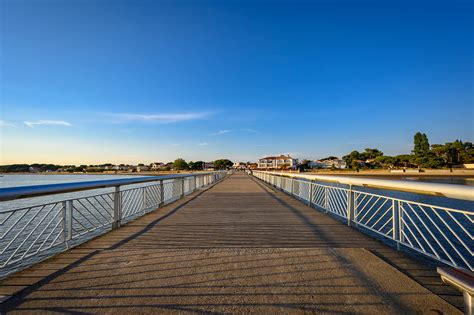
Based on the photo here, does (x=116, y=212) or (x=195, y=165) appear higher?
(x=195, y=165)

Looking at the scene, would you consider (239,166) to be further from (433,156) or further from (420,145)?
(433,156)

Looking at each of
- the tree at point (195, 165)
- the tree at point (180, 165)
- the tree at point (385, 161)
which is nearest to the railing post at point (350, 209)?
the tree at point (385, 161)

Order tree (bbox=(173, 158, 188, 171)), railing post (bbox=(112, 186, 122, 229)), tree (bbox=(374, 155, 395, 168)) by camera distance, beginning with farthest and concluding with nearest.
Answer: tree (bbox=(173, 158, 188, 171))
tree (bbox=(374, 155, 395, 168))
railing post (bbox=(112, 186, 122, 229))

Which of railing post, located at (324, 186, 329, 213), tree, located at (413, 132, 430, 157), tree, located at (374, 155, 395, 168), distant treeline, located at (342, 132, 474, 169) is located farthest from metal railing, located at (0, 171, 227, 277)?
tree, located at (374, 155, 395, 168)

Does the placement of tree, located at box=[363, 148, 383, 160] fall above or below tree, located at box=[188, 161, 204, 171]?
above

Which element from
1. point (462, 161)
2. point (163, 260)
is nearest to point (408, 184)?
point (163, 260)

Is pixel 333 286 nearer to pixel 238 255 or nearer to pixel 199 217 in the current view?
pixel 238 255

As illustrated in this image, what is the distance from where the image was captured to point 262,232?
176 inches

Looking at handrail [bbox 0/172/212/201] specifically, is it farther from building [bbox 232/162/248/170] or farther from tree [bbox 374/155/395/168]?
building [bbox 232/162/248/170]

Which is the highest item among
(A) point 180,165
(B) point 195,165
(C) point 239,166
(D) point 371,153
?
(D) point 371,153

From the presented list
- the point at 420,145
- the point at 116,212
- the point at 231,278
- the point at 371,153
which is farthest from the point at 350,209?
the point at 371,153

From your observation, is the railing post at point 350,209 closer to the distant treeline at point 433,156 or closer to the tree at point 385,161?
the distant treeline at point 433,156

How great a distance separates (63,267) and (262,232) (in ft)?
10.0

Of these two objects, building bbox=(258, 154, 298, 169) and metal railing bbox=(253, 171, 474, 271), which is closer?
metal railing bbox=(253, 171, 474, 271)
